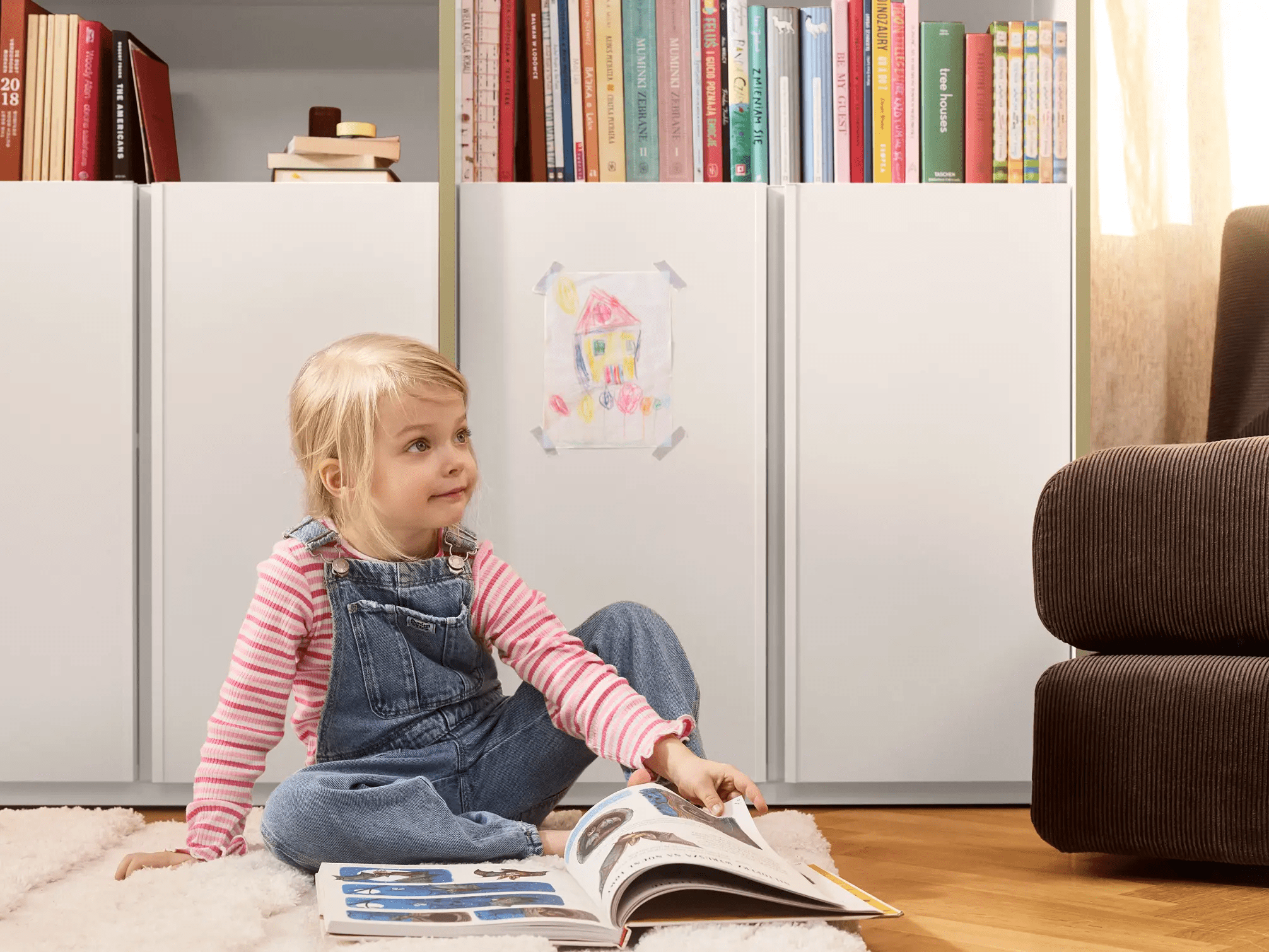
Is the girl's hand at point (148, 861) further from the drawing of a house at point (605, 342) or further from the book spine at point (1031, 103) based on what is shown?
the book spine at point (1031, 103)

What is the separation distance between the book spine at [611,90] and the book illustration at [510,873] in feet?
3.38

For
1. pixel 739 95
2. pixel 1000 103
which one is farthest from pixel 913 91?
pixel 739 95

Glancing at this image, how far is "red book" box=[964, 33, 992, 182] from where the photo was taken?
5.52 feet

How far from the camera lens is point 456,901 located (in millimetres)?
896

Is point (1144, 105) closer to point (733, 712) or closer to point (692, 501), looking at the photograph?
point (692, 501)

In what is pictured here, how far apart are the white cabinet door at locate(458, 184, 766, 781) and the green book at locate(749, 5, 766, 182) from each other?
0.21ft

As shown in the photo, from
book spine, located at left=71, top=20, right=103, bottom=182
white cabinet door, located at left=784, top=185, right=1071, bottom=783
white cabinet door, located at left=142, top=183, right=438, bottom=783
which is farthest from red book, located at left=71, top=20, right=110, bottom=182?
white cabinet door, located at left=784, top=185, right=1071, bottom=783

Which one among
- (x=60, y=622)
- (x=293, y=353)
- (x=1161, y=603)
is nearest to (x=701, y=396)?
(x=293, y=353)

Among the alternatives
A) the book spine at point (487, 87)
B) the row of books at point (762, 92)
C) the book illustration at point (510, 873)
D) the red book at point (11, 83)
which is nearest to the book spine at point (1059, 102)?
the row of books at point (762, 92)

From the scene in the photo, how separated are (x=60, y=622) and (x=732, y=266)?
1.05m

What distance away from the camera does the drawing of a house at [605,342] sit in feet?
5.32

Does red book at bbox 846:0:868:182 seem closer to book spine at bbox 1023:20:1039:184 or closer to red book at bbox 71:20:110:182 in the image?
book spine at bbox 1023:20:1039:184

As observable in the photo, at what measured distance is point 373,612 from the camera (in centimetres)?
114

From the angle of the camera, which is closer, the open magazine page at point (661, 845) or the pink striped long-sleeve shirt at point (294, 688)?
the open magazine page at point (661, 845)
